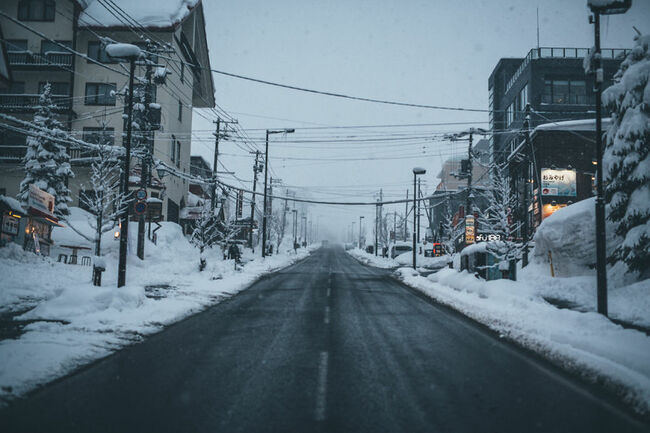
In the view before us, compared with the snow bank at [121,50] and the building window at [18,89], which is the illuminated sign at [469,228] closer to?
the snow bank at [121,50]

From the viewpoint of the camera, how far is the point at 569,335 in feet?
28.4

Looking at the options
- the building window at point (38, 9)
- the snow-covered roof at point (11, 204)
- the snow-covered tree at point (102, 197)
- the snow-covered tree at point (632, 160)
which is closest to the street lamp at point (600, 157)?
the snow-covered tree at point (632, 160)

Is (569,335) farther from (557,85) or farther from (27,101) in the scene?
(557,85)

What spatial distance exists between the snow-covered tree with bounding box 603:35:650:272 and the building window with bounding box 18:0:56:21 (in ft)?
126

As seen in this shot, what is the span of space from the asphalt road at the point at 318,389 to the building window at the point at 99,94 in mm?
30297

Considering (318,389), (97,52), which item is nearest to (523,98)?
(97,52)

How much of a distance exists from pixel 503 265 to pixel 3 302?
664 inches

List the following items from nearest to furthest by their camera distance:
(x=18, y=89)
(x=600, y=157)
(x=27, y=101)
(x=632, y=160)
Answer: (x=600, y=157)
(x=632, y=160)
(x=27, y=101)
(x=18, y=89)

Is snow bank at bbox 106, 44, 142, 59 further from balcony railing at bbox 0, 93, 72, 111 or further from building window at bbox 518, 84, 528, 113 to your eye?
building window at bbox 518, 84, 528, 113

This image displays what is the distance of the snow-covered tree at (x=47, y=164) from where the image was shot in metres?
30.3

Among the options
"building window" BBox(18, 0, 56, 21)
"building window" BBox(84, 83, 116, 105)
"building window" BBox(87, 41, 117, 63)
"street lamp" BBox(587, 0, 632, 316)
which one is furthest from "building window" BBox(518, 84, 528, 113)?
"building window" BBox(18, 0, 56, 21)

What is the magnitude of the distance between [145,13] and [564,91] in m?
39.7

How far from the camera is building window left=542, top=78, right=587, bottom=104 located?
146ft

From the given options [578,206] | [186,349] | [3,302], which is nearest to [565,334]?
[186,349]
